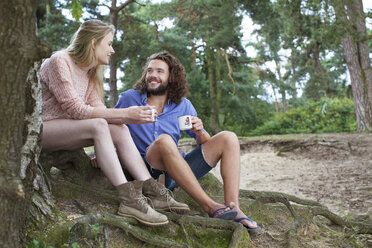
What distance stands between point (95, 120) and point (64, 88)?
302 mm

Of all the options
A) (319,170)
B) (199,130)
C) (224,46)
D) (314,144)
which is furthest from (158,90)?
(224,46)

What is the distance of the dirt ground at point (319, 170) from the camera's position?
197 inches

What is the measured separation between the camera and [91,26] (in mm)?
2641

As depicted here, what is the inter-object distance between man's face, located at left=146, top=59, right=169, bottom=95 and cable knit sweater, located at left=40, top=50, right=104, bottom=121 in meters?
0.67

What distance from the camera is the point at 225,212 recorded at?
2.55 metres

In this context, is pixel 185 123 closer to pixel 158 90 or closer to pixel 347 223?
pixel 158 90

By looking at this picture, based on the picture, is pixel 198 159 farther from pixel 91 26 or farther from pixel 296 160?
pixel 296 160

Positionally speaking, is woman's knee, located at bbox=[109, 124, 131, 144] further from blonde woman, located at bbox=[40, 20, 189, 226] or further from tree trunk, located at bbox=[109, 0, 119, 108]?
tree trunk, located at bbox=[109, 0, 119, 108]

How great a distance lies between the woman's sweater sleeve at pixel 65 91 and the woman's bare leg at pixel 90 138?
64 mm

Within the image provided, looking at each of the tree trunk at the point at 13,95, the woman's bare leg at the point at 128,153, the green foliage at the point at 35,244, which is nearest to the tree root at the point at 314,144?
the woman's bare leg at the point at 128,153

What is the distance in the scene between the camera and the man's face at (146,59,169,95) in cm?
321

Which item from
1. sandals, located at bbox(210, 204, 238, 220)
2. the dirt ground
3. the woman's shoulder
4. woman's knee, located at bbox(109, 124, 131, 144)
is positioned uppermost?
the woman's shoulder

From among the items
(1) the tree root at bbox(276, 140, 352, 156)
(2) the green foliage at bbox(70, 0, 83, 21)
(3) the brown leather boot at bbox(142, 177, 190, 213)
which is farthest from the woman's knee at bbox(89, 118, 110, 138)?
(1) the tree root at bbox(276, 140, 352, 156)

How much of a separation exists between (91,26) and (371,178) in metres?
5.09
